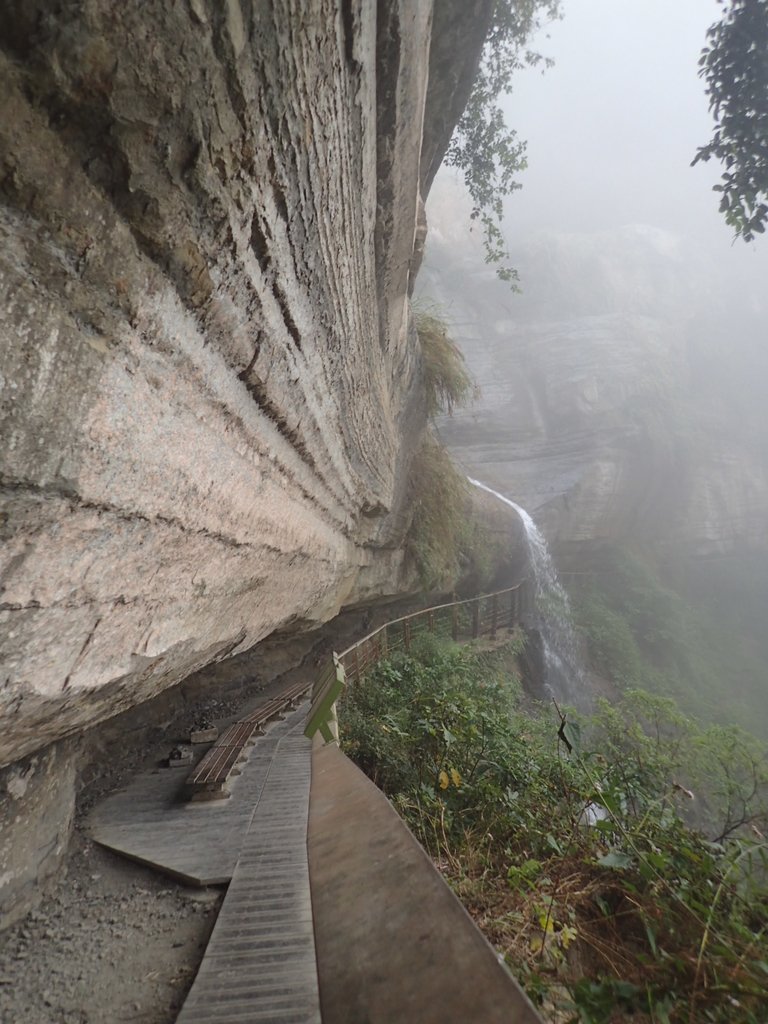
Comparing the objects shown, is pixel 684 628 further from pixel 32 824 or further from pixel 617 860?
pixel 32 824

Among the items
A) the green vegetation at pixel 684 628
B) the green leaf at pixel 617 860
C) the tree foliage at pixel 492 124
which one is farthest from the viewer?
the green vegetation at pixel 684 628

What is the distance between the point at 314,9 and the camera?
132cm

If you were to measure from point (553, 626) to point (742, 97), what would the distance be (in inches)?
519

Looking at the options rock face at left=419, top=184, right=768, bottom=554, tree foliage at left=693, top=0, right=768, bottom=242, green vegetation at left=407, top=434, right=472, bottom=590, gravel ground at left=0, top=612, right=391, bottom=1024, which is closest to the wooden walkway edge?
gravel ground at left=0, top=612, right=391, bottom=1024

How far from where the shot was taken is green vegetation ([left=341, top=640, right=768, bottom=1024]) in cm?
115

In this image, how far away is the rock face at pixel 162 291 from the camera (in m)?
0.93

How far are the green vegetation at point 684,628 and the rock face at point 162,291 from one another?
15.7 metres

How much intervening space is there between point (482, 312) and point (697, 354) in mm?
11388

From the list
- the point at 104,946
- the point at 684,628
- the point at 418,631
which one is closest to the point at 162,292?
the point at 104,946

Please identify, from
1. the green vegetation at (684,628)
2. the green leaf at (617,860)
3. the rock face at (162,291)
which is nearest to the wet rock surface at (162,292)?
the rock face at (162,291)

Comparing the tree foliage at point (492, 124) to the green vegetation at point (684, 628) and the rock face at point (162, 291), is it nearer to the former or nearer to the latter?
the rock face at point (162, 291)

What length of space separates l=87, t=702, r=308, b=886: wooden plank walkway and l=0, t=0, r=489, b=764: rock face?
88 cm

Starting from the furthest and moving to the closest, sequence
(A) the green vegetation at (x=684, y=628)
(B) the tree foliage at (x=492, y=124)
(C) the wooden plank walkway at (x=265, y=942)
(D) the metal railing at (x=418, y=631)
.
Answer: (A) the green vegetation at (x=684, y=628), (B) the tree foliage at (x=492, y=124), (D) the metal railing at (x=418, y=631), (C) the wooden plank walkway at (x=265, y=942)

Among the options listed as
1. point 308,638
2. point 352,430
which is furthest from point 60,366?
point 308,638
